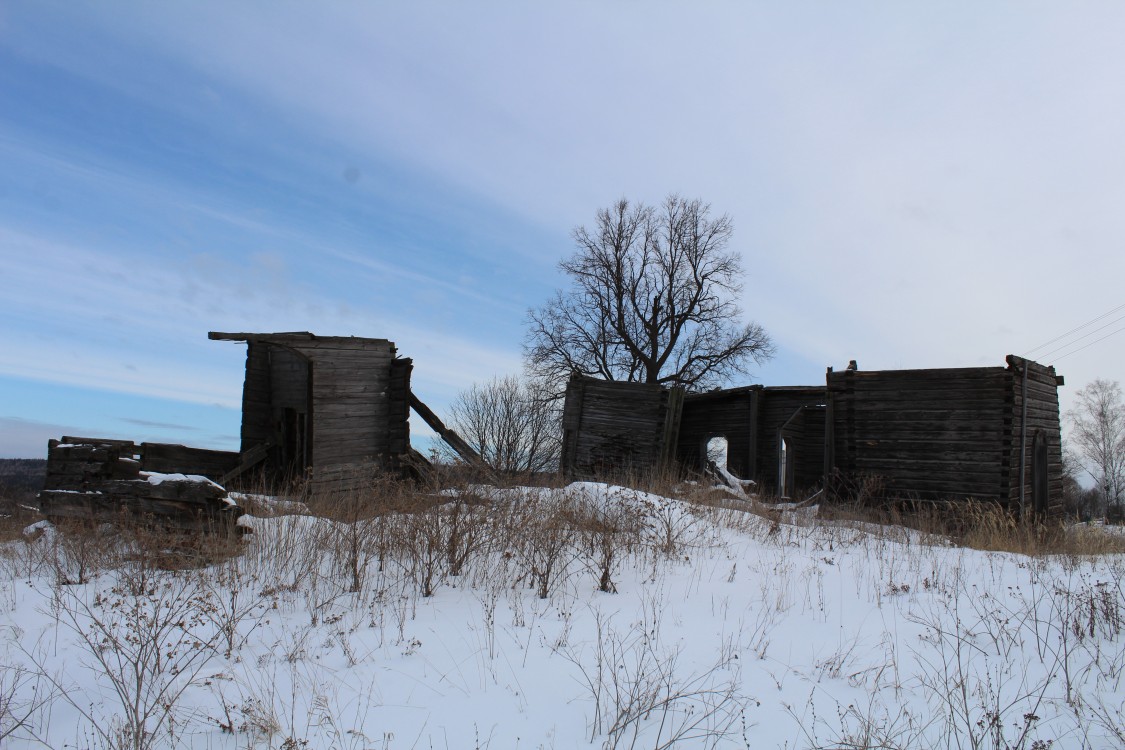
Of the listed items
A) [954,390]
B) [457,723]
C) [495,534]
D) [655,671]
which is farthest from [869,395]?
[457,723]

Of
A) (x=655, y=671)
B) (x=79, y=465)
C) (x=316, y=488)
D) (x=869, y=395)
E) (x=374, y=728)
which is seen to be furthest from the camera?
(x=869, y=395)

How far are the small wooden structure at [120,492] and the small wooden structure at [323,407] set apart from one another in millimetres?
Answer: 3698

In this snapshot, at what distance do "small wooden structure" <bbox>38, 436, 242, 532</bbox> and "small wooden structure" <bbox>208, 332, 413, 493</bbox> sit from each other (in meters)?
3.70

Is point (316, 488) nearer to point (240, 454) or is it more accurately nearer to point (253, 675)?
point (240, 454)

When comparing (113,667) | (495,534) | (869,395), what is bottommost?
(113,667)

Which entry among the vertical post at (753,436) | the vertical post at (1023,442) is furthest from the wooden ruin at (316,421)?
the vertical post at (1023,442)

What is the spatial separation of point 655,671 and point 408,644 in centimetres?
176

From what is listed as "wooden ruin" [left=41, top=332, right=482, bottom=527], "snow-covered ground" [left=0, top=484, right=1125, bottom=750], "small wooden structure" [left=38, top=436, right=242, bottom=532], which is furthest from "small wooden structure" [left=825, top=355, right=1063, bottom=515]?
"small wooden structure" [left=38, top=436, right=242, bottom=532]

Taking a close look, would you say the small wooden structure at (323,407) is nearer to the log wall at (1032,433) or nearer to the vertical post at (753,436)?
the vertical post at (753,436)

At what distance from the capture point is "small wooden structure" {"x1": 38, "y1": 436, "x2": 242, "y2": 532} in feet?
24.7

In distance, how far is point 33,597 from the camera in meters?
6.22

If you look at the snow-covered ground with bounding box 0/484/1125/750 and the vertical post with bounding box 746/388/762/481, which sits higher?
the vertical post with bounding box 746/388/762/481

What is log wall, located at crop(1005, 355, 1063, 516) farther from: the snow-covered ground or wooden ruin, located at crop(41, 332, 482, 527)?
wooden ruin, located at crop(41, 332, 482, 527)

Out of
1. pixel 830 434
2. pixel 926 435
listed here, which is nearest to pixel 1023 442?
pixel 926 435
